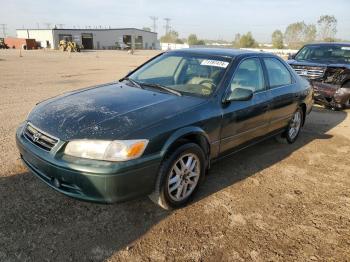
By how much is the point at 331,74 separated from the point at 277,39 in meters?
79.2

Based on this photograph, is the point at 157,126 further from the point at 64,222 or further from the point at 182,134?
the point at 64,222

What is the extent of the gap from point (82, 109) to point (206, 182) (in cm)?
178

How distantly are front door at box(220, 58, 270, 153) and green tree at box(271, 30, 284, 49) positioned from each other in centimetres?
7811

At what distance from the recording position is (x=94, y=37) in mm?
75812

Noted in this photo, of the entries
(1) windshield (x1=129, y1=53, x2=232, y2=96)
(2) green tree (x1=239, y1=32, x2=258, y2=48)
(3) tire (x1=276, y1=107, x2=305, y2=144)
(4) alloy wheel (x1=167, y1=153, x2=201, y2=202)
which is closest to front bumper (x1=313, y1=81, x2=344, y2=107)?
(3) tire (x1=276, y1=107, x2=305, y2=144)

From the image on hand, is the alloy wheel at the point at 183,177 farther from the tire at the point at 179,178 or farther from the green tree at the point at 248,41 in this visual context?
→ the green tree at the point at 248,41

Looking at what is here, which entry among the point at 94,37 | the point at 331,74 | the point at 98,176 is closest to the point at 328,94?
the point at 331,74

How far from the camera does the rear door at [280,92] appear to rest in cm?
473

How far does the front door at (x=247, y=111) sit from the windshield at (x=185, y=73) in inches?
9.9

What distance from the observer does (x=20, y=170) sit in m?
4.18

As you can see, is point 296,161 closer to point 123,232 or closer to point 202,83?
point 202,83

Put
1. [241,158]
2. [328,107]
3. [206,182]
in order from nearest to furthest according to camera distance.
Answer: [206,182], [241,158], [328,107]

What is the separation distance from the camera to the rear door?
4734mm

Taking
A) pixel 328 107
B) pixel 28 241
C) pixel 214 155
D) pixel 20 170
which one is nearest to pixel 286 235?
pixel 214 155
